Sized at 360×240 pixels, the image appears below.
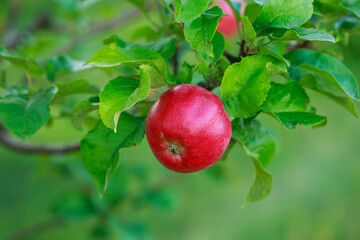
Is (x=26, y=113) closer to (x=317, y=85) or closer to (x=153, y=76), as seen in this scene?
(x=153, y=76)

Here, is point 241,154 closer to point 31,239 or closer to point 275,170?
point 275,170

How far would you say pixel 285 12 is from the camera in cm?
58

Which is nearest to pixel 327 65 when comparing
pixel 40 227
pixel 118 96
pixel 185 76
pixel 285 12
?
pixel 285 12

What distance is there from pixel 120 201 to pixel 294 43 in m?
1.00

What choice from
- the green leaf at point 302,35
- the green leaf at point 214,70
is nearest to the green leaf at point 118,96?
the green leaf at point 214,70

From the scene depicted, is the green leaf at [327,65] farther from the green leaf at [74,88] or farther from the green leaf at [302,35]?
the green leaf at [74,88]

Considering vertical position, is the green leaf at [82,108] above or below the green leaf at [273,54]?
below

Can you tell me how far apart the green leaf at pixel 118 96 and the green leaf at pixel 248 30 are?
0.17 metres

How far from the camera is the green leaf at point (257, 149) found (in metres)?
0.62

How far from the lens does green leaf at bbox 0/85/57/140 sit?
62 centimetres

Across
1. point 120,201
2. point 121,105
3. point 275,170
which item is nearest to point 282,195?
point 275,170

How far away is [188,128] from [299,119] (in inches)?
7.4

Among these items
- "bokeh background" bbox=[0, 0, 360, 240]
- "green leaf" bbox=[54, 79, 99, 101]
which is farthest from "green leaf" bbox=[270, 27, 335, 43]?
"bokeh background" bbox=[0, 0, 360, 240]

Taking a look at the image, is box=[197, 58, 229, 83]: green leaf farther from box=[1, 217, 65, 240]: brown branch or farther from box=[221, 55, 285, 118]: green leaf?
box=[1, 217, 65, 240]: brown branch
